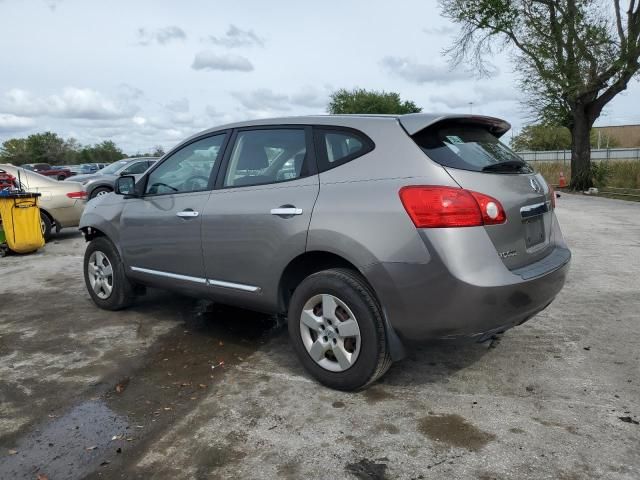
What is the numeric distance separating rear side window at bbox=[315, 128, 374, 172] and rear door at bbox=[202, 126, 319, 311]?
8cm

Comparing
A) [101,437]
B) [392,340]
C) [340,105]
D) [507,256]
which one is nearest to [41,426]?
[101,437]

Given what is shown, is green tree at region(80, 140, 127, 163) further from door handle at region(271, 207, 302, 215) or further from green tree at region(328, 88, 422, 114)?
door handle at region(271, 207, 302, 215)

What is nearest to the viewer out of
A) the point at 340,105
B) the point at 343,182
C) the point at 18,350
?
the point at 343,182

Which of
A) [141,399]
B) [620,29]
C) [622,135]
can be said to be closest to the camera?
[141,399]

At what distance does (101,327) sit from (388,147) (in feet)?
10.7

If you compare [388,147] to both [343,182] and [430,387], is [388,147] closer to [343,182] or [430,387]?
[343,182]

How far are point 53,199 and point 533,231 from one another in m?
9.61

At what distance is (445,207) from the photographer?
3.13 m

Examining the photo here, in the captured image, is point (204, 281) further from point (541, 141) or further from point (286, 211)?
point (541, 141)

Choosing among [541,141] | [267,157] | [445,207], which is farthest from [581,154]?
[541,141]

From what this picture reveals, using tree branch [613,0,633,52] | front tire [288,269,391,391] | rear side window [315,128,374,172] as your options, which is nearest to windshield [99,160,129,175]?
rear side window [315,128,374,172]

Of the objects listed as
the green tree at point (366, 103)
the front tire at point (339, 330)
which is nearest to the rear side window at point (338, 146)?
the front tire at point (339, 330)

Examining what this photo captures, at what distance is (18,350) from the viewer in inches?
181

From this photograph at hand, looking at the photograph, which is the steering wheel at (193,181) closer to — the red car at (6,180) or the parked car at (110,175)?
the red car at (6,180)
